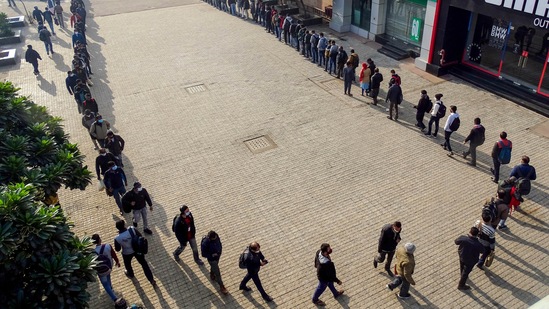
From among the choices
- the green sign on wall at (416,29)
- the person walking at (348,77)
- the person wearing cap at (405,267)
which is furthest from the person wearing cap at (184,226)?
the green sign on wall at (416,29)

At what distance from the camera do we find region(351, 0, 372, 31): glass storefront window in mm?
22494

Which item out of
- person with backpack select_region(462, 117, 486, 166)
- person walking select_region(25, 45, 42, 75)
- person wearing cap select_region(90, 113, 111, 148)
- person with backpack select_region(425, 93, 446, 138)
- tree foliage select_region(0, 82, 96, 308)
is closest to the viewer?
tree foliage select_region(0, 82, 96, 308)

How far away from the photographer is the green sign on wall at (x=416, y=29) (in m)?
19.7

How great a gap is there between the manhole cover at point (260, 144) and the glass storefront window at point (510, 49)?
30.7ft

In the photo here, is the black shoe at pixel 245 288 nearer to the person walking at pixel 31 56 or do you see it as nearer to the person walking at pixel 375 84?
the person walking at pixel 375 84

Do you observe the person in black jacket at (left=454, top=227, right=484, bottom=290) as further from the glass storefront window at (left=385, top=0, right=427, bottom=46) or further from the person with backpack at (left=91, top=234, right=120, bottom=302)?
the glass storefront window at (left=385, top=0, right=427, bottom=46)

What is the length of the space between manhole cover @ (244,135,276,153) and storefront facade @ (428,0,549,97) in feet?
27.9

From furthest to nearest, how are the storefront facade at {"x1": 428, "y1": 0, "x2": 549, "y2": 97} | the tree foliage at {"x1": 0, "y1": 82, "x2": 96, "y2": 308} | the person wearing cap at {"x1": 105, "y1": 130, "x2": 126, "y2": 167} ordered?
the storefront facade at {"x1": 428, "y1": 0, "x2": 549, "y2": 97} → the person wearing cap at {"x1": 105, "y1": 130, "x2": 126, "y2": 167} → the tree foliage at {"x1": 0, "y1": 82, "x2": 96, "y2": 308}

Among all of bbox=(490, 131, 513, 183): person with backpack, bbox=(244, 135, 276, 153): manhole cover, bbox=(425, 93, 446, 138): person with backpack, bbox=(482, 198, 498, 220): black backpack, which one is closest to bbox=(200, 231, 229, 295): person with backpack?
bbox=(482, 198, 498, 220): black backpack

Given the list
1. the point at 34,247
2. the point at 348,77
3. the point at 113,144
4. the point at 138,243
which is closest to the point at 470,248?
the point at 138,243

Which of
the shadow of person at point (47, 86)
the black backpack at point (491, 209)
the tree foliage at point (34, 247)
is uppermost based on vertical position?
the tree foliage at point (34, 247)

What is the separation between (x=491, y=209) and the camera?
30.2 feet

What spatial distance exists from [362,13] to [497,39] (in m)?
7.92

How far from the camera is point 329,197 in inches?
460
